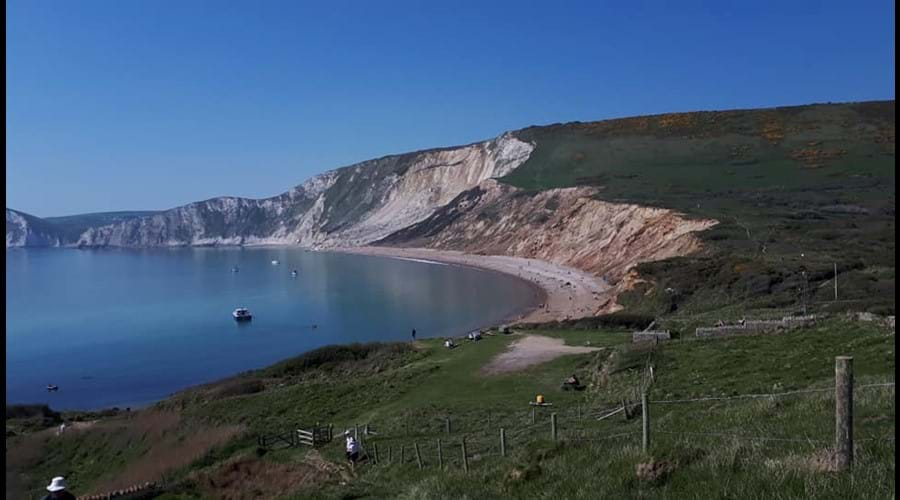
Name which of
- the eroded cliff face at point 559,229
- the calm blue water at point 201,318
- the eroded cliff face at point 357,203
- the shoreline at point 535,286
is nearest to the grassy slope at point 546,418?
the shoreline at point 535,286

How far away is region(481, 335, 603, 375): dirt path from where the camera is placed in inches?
1009

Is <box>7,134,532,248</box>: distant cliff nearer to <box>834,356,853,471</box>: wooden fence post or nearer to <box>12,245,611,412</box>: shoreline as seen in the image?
<box>12,245,611,412</box>: shoreline

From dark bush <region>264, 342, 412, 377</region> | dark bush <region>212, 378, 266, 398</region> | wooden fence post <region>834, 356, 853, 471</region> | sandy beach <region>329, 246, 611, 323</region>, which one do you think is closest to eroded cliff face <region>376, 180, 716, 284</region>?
sandy beach <region>329, 246, 611, 323</region>

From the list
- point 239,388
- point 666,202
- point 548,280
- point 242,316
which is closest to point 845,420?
point 239,388

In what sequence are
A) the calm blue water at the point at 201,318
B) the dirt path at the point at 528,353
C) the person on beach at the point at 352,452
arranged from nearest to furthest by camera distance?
the person on beach at the point at 352,452 → the dirt path at the point at 528,353 → the calm blue water at the point at 201,318

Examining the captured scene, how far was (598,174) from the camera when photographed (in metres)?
101

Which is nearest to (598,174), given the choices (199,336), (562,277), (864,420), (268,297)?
(562,277)

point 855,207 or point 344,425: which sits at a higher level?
point 855,207

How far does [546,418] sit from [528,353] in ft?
36.0

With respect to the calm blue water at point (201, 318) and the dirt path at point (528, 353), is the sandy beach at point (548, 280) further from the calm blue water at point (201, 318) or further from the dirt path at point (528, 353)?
the dirt path at point (528, 353)

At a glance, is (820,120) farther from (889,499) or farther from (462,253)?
(889,499)

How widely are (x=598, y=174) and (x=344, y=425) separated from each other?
8404cm

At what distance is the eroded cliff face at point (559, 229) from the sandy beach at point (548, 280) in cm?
165

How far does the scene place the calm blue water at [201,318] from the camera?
142 feet
